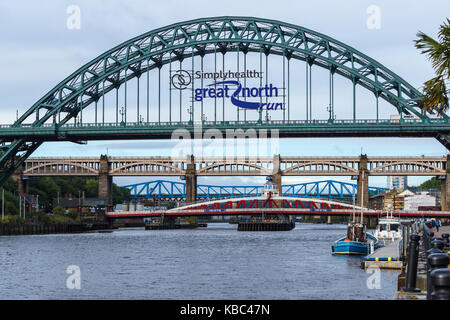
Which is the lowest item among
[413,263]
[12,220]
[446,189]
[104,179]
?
[12,220]

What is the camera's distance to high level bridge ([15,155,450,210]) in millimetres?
158875

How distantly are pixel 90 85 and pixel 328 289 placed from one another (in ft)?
212

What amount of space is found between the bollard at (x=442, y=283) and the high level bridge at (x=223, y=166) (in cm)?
14434

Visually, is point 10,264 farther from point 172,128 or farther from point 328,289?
point 172,128

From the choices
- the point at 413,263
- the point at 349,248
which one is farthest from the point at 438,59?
the point at 349,248

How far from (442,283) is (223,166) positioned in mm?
154400

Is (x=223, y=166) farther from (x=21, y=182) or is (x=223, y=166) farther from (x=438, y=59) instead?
(x=438, y=59)

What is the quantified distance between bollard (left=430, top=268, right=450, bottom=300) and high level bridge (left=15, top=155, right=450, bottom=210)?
14434 centimetres

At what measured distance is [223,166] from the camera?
165625 millimetres

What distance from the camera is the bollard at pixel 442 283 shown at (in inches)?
442

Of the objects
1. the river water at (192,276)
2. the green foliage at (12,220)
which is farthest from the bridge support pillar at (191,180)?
the river water at (192,276)

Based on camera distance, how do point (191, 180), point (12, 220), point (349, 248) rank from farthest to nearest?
1. point (191, 180)
2. point (12, 220)
3. point (349, 248)

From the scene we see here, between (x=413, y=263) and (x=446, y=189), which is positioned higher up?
(x=446, y=189)

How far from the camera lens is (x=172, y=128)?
317 feet
